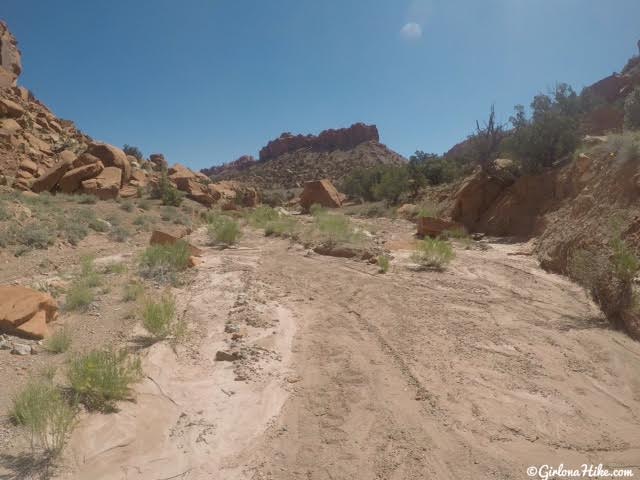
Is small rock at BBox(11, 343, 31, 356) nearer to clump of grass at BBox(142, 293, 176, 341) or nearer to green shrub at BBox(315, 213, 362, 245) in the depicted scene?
clump of grass at BBox(142, 293, 176, 341)

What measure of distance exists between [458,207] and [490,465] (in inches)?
544

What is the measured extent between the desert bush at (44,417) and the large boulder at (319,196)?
76.0 ft

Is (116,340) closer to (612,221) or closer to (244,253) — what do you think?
(244,253)

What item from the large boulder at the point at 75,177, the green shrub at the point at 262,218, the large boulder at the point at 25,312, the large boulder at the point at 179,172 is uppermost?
the large boulder at the point at 179,172

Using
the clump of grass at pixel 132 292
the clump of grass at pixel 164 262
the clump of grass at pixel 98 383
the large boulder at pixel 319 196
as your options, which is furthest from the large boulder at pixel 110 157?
the clump of grass at pixel 98 383

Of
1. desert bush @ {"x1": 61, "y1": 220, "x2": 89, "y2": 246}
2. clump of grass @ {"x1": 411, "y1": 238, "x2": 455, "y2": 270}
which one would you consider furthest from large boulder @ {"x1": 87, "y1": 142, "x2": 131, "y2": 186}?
clump of grass @ {"x1": 411, "y1": 238, "x2": 455, "y2": 270}

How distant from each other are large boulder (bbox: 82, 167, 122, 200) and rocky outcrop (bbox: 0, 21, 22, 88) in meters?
11.7

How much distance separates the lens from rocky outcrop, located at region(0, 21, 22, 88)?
2603 centimetres

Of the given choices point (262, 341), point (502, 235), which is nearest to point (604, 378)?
point (262, 341)

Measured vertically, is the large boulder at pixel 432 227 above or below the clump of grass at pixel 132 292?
above

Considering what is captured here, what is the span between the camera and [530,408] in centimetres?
357

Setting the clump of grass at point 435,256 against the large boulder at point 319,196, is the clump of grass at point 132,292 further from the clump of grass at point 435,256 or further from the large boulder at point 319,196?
the large boulder at point 319,196

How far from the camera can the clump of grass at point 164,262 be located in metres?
7.61

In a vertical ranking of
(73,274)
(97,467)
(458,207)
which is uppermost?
(458,207)
